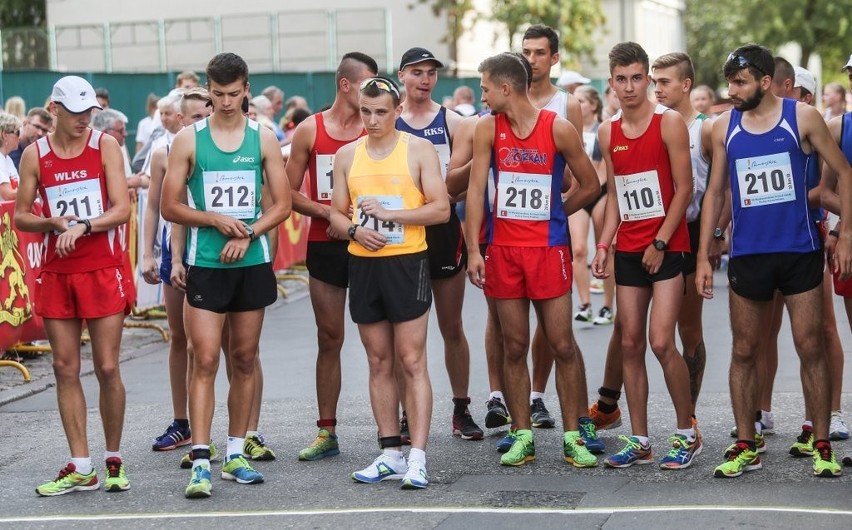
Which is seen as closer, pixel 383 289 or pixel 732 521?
pixel 732 521

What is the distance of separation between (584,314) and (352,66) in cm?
628

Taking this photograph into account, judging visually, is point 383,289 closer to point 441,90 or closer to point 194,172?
point 194,172

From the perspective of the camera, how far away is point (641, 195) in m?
8.03

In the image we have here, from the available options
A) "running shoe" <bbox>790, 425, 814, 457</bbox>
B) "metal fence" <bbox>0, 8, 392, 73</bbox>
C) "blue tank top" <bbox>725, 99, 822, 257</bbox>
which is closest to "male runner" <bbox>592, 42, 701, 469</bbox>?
"blue tank top" <bbox>725, 99, 822, 257</bbox>

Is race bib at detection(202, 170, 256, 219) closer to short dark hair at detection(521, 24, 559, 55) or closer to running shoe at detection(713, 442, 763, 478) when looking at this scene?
short dark hair at detection(521, 24, 559, 55)

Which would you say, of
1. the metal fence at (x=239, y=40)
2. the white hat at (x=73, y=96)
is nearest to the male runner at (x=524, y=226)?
the white hat at (x=73, y=96)

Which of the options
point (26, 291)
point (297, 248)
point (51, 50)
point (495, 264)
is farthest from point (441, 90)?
point (495, 264)

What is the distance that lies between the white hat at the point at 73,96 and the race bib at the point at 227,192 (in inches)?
27.5

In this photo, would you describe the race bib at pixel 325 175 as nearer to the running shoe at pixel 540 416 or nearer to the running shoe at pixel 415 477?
the running shoe at pixel 415 477

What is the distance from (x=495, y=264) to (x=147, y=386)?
4.23 metres

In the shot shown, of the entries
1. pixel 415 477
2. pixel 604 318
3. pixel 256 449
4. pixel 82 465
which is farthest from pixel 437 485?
pixel 604 318

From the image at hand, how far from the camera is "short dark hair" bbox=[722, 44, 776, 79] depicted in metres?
7.56

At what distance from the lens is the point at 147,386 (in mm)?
11414

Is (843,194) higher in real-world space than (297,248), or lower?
higher
